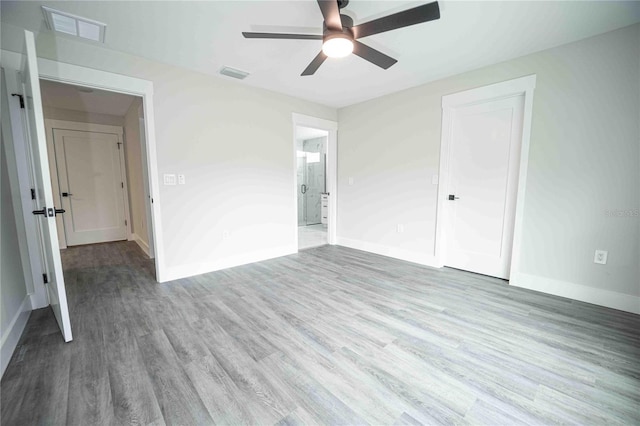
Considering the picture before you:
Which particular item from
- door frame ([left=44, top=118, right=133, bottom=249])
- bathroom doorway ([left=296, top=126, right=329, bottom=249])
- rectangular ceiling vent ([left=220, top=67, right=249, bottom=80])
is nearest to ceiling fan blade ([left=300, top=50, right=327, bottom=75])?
rectangular ceiling vent ([left=220, top=67, right=249, bottom=80])

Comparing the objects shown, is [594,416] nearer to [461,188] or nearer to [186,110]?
[461,188]

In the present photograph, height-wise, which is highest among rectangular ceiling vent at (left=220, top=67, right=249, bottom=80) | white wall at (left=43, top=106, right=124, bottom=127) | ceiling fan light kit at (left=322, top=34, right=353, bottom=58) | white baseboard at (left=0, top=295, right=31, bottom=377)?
rectangular ceiling vent at (left=220, top=67, right=249, bottom=80)

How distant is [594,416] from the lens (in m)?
1.36

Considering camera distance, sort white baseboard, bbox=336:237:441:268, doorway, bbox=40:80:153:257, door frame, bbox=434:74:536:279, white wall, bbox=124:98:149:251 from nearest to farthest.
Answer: door frame, bbox=434:74:536:279 < white baseboard, bbox=336:237:441:268 < white wall, bbox=124:98:149:251 < doorway, bbox=40:80:153:257

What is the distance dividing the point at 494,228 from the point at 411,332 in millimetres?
2005

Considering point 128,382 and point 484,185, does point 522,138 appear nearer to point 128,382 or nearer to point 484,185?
point 484,185

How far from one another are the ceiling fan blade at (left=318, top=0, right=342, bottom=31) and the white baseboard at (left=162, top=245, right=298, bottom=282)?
309 centimetres

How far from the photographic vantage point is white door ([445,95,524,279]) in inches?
120

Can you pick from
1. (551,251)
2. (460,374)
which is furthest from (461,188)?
(460,374)

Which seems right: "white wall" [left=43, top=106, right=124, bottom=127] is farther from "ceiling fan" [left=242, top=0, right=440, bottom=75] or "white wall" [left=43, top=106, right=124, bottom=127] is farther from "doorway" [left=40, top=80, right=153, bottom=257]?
"ceiling fan" [left=242, top=0, right=440, bottom=75]

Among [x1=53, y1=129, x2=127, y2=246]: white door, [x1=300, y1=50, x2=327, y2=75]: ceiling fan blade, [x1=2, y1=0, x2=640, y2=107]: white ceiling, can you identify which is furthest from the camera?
[x1=53, y1=129, x2=127, y2=246]: white door

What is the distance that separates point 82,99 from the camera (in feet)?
13.5

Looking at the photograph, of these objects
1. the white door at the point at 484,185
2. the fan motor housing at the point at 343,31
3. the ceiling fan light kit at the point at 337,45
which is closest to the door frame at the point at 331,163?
the white door at the point at 484,185

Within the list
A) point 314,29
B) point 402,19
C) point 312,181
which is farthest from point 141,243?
point 402,19
